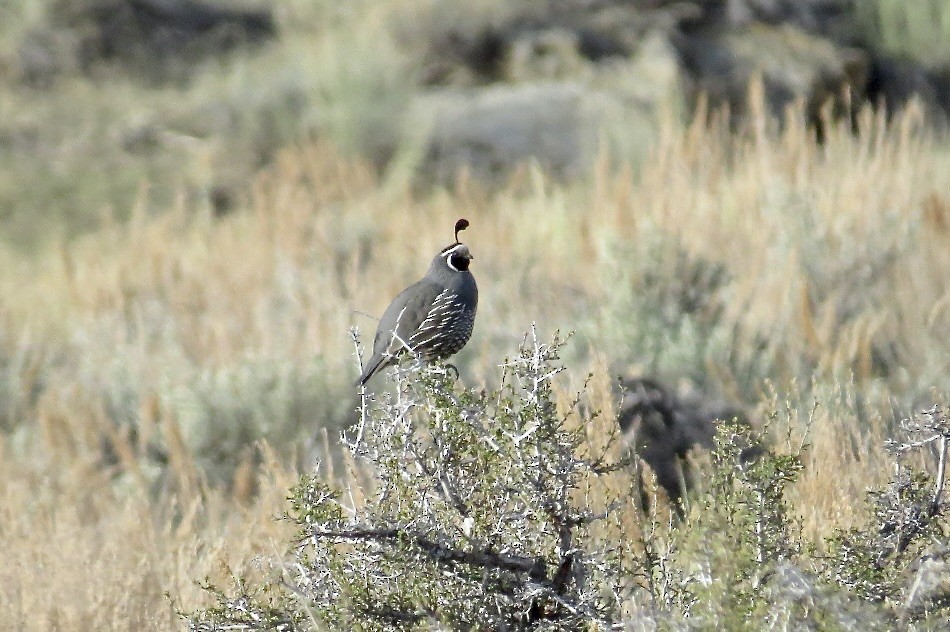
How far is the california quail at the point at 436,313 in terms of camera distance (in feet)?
15.6

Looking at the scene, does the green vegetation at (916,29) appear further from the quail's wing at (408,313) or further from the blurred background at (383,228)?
the quail's wing at (408,313)

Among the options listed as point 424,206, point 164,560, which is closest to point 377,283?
point 424,206

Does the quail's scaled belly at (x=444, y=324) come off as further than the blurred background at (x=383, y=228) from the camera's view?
No

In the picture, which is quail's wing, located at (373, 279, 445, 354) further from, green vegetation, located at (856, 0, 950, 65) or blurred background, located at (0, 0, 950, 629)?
green vegetation, located at (856, 0, 950, 65)

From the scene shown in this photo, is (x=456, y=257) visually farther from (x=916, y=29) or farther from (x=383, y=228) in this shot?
(x=916, y=29)

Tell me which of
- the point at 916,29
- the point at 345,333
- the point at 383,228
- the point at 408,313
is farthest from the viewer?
the point at 916,29

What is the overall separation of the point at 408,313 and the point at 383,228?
443 cm

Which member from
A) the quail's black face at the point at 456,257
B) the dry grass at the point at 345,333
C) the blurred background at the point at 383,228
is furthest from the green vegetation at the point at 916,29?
the quail's black face at the point at 456,257

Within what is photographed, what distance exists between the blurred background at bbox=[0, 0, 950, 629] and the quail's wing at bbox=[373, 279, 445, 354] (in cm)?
38

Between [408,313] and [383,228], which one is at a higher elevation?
[408,313]

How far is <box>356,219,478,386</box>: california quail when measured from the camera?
4754mm

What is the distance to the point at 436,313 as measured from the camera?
4766 millimetres

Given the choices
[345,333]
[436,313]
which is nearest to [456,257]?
[436,313]

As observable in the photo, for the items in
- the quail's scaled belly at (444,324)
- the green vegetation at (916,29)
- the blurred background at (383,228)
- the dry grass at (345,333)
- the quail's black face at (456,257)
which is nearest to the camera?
the dry grass at (345,333)
